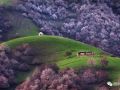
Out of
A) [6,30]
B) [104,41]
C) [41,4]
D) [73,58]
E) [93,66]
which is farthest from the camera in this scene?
[41,4]

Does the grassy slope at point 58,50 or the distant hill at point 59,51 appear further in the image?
the grassy slope at point 58,50

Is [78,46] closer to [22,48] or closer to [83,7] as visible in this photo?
[22,48]

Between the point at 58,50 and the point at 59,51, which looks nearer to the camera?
the point at 59,51

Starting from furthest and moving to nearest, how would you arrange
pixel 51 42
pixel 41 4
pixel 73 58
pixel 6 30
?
pixel 41 4
pixel 6 30
pixel 51 42
pixel 73 58

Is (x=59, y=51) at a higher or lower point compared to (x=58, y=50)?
lower

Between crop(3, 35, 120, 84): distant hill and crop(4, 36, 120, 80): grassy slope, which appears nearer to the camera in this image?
crop(3, 35, 120, 84): distant hill

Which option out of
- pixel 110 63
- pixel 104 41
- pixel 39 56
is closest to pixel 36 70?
pixel 39 56

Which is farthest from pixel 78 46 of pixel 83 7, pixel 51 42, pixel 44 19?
pixel 83 7

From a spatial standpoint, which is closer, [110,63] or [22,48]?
[110,63]

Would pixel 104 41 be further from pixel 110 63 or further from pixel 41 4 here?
pixel 110 63

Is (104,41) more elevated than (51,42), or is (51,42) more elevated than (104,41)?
(51,42)
